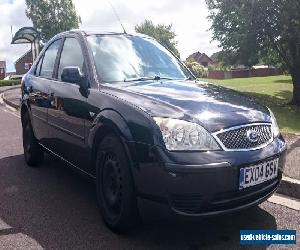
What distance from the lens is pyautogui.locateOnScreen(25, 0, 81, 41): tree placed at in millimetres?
55438

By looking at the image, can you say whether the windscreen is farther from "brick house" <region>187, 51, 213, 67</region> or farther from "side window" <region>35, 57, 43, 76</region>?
"brick house" <region>187, 51, 213, 67</region>

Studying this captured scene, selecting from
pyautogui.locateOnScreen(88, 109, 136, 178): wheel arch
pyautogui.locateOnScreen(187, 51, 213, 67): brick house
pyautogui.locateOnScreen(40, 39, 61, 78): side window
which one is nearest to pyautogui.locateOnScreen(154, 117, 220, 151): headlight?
pyautogui.locateOnScreen(88, 109, 136, 178): wheel arch

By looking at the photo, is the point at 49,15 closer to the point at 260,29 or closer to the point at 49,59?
the point at 260,29

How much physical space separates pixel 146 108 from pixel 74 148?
49.6 inches

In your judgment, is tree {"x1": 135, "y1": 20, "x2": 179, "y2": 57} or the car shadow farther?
tree {"x1": 135, "y1": 20, "x2": 179, "y2": 57}

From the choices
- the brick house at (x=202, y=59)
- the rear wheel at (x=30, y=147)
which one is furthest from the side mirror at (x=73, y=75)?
the brick house at (x=202, y=59)

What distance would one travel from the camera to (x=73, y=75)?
14.0ft

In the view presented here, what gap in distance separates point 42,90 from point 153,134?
2562 mm

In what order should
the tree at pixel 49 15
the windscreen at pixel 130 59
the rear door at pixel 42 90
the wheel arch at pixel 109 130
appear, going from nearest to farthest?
the wheel arch at pixel 109 130 → the windscreen at pixel 130 59 → the rear door at pixel 42 90 → the tree at pixel 49 15

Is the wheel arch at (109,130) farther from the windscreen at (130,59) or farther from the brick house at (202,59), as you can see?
the brick house at (202,59)

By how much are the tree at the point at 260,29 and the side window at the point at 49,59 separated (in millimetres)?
13570

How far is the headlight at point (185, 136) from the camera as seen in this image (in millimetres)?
3254

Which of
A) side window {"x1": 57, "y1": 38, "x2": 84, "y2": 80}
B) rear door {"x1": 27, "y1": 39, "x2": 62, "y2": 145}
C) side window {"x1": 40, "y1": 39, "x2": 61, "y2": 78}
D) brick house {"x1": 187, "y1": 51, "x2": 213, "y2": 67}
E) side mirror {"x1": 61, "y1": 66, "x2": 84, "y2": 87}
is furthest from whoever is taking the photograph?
brick house {"x1": 187, "y1": 51, "x2": 213, "y2": 67}

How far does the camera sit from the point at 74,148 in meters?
4.46
